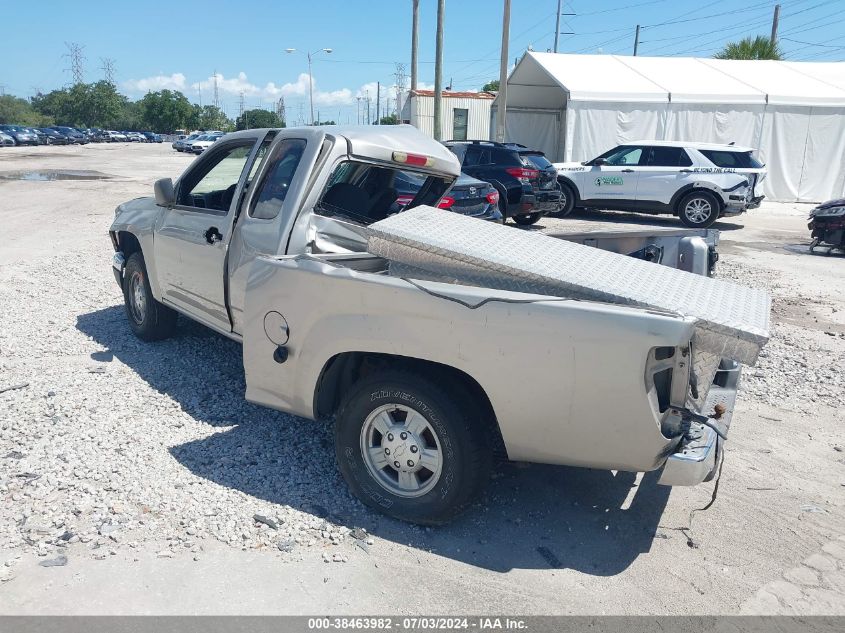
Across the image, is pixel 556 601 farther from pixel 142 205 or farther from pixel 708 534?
pixel 142 205

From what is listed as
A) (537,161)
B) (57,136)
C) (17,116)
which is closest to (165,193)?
(537,161)

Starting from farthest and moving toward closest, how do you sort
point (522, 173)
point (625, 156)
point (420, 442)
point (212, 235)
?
point (625, 156) → point (522, 173) → point (212, 235) → point (420, 442)

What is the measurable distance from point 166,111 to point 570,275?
10794 cm

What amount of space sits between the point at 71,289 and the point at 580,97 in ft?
59.1

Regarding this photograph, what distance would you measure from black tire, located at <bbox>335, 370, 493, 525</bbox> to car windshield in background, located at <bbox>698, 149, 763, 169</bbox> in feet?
49.7

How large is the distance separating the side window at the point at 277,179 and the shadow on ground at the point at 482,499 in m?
1.42

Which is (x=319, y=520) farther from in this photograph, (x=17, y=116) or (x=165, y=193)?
(x=17, y=116)

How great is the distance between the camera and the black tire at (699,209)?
16031 mm

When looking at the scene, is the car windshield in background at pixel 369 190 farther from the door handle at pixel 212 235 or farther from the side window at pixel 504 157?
the side window at pixel 504 157

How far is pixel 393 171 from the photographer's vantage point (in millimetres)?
5145

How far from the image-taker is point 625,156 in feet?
55.6

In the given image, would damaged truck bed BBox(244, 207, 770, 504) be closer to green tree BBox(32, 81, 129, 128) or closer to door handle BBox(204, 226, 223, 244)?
door handle BBox(204, 226, 223, 244)

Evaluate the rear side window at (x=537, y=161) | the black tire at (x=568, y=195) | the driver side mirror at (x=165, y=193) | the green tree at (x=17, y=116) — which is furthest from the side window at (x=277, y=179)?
the green tree at (x=17, y=116)

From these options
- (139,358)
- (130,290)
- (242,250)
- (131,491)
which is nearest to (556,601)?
(131,491)
